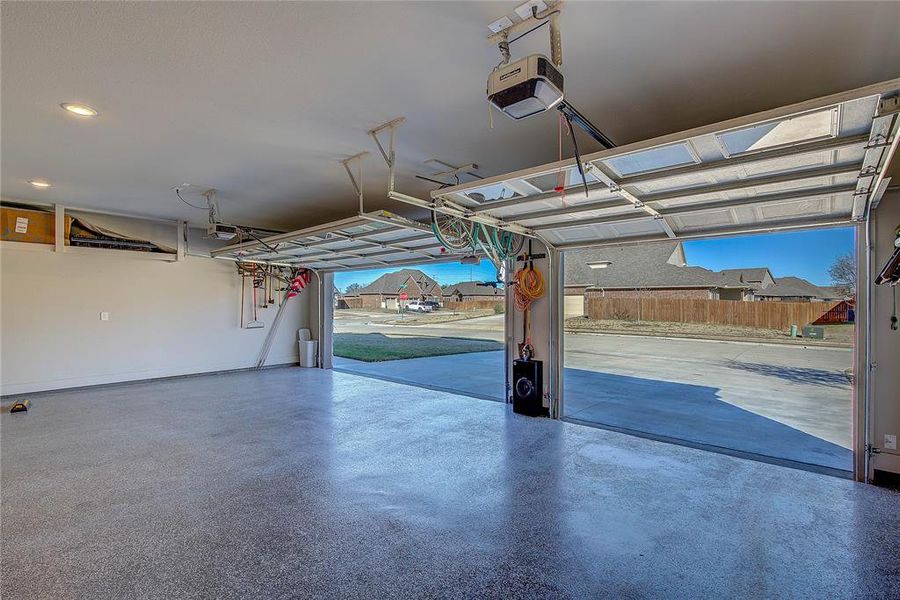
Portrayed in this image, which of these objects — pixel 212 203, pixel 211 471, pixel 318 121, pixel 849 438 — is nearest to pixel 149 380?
pixel 212 203

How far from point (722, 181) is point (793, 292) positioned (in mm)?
11205

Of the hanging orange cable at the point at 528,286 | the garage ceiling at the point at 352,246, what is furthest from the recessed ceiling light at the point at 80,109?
the hanging orange cable at the point at 528,286

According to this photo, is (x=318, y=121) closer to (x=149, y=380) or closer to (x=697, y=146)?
(x=697, y=146)

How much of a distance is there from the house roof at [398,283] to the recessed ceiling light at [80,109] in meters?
16.5

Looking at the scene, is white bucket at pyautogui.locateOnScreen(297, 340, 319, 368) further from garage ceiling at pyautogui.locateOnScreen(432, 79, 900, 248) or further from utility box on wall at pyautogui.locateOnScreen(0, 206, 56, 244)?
garage ceiling at pyautogui.locateOnScreen(432, 79, 900, 248)

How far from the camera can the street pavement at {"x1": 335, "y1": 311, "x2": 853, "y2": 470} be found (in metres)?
4.32

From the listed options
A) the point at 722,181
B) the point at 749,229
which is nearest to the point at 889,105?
the point at 722,181

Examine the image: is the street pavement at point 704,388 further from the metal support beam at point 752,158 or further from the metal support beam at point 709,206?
the metal support beam at point 752,158

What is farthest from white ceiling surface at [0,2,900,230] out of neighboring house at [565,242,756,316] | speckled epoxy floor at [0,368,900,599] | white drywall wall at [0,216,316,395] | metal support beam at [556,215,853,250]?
neighboring house at [565,242,756,316]

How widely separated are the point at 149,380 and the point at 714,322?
49.0ft

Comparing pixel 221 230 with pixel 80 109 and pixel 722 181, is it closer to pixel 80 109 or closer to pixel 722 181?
pixel 80 109

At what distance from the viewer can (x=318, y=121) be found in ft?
9.88

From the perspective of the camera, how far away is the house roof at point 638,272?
53.0 feet

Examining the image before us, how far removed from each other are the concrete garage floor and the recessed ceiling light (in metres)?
5.21
